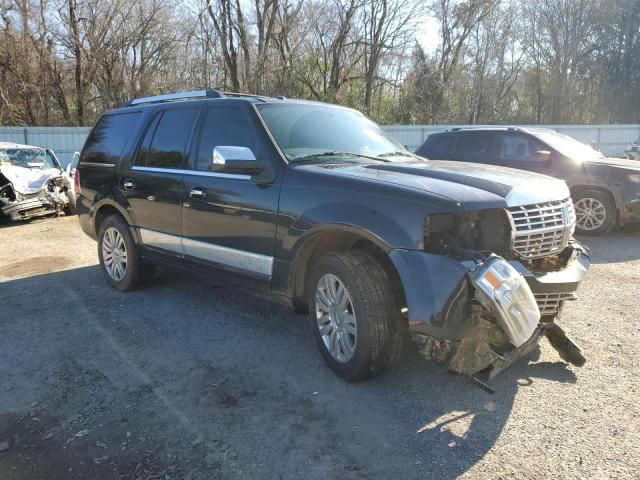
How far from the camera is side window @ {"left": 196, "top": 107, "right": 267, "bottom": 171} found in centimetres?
407

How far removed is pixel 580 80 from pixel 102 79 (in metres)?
26.9

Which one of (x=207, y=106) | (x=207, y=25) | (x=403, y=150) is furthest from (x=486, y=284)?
(x=207, y=25)

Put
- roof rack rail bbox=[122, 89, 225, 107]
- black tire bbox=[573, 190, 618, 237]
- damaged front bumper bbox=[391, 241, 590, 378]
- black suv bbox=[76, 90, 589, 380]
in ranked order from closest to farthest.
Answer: damaged front bumper bbox=[391, 241, 590, 378]
black suv bbox=[76, 90, 589, 380]
roof rack rail bbox=[122, 89, 225, 107]
black tire bbox=[573, 190, 618, 237]

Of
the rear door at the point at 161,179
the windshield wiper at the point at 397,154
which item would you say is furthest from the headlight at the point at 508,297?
the rear door at the point at 161,179

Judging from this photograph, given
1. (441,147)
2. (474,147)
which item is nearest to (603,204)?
(474,147)

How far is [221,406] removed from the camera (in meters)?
3.28

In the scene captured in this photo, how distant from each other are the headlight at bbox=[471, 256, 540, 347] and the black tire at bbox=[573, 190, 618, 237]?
618 cm

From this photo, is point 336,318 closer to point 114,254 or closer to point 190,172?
point 190,172

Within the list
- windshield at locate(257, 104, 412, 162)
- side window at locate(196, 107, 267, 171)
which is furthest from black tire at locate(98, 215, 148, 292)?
windshield at locate(257, 104, 412, 162)

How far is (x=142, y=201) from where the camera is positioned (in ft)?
17.0

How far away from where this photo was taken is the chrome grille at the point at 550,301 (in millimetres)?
3166

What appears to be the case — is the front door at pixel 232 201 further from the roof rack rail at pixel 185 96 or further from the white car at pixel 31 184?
the white car at pixel 31 184

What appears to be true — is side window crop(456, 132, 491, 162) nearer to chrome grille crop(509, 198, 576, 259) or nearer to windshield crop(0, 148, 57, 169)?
chrome grille crop(509, 198, 576, 259)

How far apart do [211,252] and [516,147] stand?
628cm
